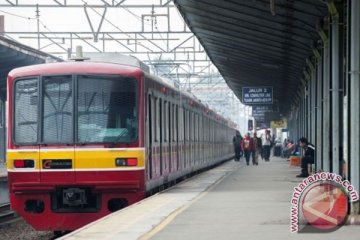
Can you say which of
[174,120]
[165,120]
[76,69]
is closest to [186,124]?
[174,120]

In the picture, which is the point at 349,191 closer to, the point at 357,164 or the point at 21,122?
the point at 357,164

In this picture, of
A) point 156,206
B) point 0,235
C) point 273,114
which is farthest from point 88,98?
point 273,114

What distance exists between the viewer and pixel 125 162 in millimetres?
13945

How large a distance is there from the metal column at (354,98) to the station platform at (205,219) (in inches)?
45.3

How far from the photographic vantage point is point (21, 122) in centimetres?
1420

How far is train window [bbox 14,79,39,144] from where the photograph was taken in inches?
555

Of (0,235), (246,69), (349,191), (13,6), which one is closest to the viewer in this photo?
(349,191)

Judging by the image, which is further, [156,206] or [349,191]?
[156,206]

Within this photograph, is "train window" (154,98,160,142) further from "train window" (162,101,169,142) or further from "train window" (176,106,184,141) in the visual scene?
"train window" (176,106,184,141)

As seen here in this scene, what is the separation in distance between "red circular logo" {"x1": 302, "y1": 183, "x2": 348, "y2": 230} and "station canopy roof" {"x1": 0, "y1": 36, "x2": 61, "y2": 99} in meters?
14.4

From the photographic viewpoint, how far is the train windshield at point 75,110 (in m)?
14.0

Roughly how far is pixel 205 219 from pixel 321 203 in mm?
1905

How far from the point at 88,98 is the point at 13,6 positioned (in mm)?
12625

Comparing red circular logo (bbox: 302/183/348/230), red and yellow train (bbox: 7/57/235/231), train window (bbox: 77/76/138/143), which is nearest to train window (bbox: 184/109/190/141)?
red and yellow train (bbox: 7/57/235/231)
